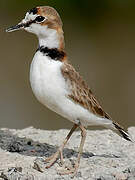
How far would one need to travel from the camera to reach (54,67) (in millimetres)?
8578

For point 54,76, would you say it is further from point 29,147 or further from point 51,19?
point 29,147

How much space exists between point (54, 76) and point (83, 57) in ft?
30.2

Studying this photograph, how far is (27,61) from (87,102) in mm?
8294

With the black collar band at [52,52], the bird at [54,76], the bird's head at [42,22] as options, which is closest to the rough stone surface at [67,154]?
the bird at [54,76]

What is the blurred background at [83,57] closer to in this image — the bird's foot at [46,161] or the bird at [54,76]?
the bird's foot at [46,161]

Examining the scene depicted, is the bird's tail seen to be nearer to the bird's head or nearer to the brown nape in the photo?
the brown nape

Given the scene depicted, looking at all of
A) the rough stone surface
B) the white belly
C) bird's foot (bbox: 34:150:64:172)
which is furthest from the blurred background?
the white belly

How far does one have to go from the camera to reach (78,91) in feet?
28.9

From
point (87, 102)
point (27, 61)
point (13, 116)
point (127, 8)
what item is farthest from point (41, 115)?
point (87, 102)

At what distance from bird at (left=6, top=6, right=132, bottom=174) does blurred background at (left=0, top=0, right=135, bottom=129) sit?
595 centimetres

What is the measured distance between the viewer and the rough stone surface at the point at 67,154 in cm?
843

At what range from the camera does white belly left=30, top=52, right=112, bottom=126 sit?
8.50m

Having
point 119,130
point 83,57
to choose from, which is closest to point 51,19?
point 119,130

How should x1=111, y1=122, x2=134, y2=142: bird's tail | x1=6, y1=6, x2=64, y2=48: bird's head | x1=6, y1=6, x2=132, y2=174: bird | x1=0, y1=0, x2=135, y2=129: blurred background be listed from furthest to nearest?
x1=0, y1=0, x2=135, y2=129: blurred background < x1=111, y1=122, x2=134, y2=142: bird's tail < x1=6, y1=6, x2=64, y2=48: bird's head < x1=6, y1=6, x2=132, y2=174: bird
